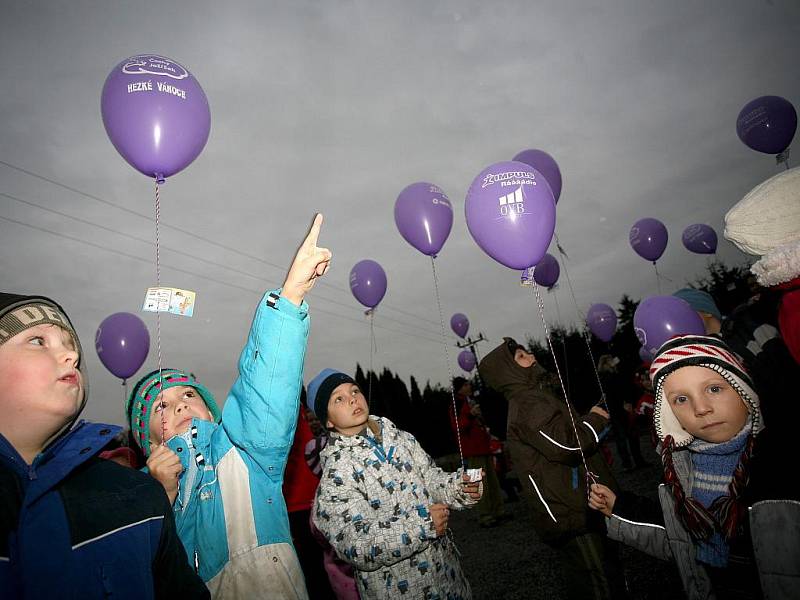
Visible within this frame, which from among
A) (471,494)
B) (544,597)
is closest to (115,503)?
(471,494)

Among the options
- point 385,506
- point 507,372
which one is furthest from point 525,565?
point 385,506

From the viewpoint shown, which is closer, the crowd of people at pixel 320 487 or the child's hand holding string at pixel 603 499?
the crowd of people at pixel 320 487

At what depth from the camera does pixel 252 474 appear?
62.3 inches

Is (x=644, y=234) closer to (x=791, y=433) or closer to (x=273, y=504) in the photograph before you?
(x=791, y=433)

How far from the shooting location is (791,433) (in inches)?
55.8

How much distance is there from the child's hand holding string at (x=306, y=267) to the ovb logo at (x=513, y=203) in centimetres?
216

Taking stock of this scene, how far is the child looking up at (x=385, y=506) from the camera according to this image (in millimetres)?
1995

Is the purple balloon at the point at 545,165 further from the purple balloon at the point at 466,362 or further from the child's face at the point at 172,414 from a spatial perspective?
the purple balloon at the point at 466,362

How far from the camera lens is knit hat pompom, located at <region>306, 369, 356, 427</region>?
107 inches

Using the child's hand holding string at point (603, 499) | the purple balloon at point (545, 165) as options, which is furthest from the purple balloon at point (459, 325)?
the child's hand holding string at point (603, 499)

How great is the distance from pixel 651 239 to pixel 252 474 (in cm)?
833

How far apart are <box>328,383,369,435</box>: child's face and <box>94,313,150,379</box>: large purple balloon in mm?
4319

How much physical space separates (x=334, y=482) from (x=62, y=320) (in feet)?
5.10

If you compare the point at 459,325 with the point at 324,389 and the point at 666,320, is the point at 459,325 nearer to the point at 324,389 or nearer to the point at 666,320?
the point at 666,320
